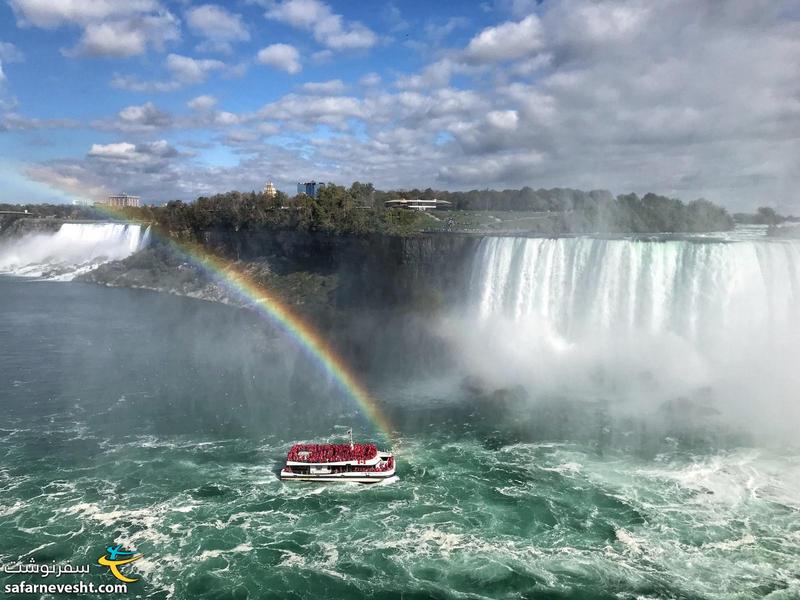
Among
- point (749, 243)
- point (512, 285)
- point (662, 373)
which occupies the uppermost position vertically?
point (749, 243)

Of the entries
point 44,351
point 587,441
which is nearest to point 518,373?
→ point 587,441

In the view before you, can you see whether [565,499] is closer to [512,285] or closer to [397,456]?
[397,456]

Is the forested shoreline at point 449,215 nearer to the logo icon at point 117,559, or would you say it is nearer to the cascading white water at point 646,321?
the cascading white water at point 646,321

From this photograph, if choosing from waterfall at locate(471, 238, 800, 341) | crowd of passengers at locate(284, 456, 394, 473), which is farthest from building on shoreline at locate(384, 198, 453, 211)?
crowd of passengers at locate(284, 456, 394, 473)

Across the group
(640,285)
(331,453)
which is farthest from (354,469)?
(640,285)

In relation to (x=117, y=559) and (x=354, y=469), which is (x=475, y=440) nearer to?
(x=354, y=469)

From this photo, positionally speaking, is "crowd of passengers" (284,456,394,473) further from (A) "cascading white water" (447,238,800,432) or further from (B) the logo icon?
(A) "cascading white water" (447,238,800,432)
